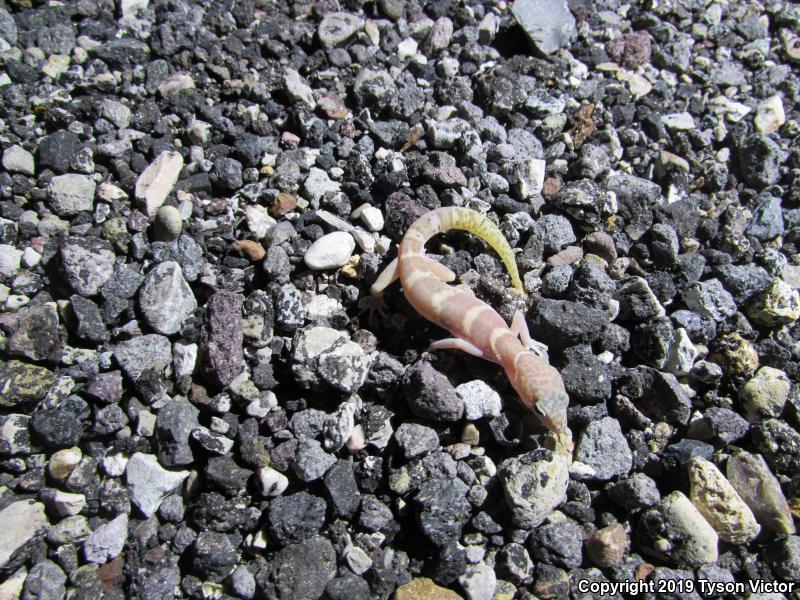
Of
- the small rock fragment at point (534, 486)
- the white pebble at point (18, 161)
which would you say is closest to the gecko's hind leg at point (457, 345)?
the small rock fragment at point (534, 486)

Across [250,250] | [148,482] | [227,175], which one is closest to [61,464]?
[148,482]

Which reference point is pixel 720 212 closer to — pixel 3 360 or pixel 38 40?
pixel 3 360

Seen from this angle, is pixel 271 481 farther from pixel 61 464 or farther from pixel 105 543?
pixel 61 464

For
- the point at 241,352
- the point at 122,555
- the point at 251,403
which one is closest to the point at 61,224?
the point at 241,352

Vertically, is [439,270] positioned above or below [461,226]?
below

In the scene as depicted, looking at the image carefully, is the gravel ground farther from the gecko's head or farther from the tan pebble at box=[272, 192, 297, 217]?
the gecko's head

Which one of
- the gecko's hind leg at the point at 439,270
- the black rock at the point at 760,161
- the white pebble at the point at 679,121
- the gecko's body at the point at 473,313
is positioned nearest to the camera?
the gecko's body at the point at 473,313

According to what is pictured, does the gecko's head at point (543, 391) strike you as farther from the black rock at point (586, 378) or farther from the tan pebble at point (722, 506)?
the tan pebble at point (722, 506)
